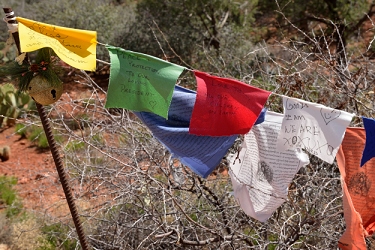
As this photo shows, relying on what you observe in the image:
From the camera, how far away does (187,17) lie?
341 inches

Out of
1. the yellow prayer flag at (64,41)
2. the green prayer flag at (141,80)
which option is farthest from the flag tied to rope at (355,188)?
the yellow prayer flag at (64,41)

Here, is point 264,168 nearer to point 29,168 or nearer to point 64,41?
point 64,41

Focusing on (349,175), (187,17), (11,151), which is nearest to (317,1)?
(187,17)

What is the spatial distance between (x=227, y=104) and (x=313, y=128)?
0.40 m

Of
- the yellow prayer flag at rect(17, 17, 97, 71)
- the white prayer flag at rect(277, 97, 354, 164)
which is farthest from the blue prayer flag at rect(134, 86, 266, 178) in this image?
the yellow prayer flag at rect(17, 17, 97, 71)

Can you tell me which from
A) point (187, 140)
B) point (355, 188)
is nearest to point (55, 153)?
point (187, 140)

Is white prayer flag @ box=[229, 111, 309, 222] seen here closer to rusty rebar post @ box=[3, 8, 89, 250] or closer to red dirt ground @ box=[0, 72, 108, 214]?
rusty rebar post @ box=[3, 8, 89, 250]

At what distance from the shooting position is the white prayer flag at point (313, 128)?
1961 millimetres

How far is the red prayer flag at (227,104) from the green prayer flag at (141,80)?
140mm

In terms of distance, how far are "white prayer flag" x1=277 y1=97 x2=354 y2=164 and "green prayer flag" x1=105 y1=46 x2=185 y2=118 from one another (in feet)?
1.78

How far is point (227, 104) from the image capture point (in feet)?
6.70

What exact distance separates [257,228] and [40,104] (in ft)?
5.89

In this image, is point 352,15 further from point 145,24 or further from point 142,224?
point 142,224

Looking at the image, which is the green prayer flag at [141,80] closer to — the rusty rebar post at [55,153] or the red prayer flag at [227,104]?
the red prayer flag at [227,104]
